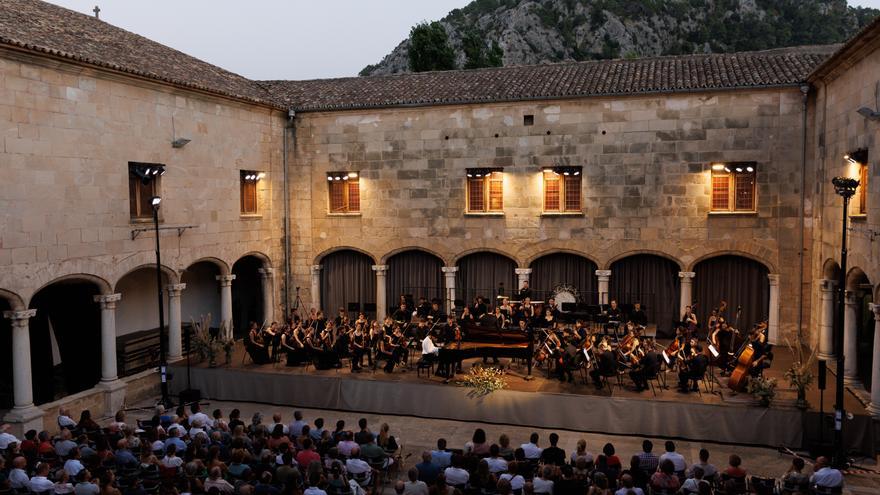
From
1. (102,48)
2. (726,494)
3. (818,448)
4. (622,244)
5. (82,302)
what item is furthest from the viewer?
(622,244)

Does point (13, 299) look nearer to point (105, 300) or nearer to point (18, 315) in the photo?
point (18, 315)

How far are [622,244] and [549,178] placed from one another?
3.21 meters

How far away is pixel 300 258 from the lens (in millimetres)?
25562

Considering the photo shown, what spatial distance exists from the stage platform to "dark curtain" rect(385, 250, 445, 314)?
5389mm

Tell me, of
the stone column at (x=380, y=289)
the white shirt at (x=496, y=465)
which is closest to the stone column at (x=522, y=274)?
the stone column at (x=380, y=289)

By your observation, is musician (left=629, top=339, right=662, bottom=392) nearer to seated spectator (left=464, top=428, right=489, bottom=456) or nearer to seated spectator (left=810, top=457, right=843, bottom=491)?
seated spectator (left=810, top=457, right=843, bottom=491)

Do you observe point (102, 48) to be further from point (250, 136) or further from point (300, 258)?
point (300, 258)

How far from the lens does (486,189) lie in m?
23.9

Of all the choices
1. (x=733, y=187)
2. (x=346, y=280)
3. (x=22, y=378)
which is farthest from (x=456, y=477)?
(x=346, y=280)

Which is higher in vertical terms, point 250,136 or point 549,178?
point 250,136

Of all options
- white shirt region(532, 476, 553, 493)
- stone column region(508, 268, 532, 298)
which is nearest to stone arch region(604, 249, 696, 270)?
stone column region(508, 268, 532, 298)

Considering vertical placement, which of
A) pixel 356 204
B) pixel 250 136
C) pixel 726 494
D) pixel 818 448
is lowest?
pixel 818 448

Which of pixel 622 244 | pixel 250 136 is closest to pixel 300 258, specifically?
pixel 250 136

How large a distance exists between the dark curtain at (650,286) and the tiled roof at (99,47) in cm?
1317
